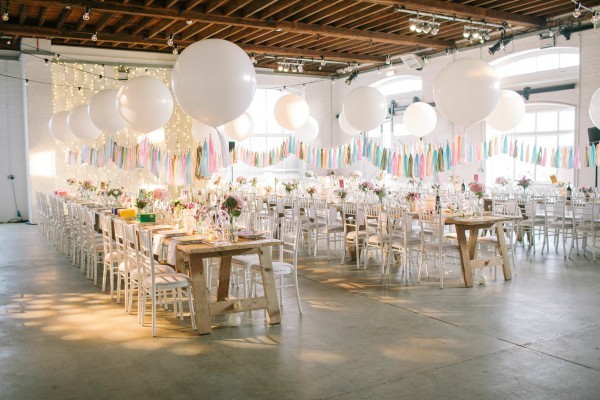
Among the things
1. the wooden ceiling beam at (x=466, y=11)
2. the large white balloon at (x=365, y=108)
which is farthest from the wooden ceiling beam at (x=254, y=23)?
the large white balloon at (x=365, y=108)

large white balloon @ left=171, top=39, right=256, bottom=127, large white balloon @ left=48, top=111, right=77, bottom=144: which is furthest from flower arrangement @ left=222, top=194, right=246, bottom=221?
large white balloon @ left=48, top=111, right=77, bottom=144

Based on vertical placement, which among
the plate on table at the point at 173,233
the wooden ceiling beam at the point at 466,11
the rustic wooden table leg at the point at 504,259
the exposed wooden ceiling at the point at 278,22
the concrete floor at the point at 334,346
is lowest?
the concrete floor at the point at 334,346

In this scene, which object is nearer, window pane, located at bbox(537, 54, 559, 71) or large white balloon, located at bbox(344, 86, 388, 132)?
large white balloon, located at bbox(344, 86, 388, 132)

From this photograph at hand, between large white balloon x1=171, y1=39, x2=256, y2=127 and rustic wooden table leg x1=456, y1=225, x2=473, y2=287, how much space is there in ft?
11.0

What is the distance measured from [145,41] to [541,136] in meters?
9.35

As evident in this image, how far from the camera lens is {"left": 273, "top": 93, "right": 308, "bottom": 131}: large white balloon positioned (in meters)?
9.58

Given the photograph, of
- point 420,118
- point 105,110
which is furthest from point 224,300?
point 420,118

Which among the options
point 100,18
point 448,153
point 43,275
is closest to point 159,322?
point 43,275

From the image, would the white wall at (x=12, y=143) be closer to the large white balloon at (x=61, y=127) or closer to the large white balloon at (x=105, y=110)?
the large white balloon at (x=61, y=127)

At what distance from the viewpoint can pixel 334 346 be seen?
4711mm

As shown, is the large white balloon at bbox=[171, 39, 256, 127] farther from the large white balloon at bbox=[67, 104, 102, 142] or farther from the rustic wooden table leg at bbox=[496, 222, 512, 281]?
the large white balloon at bbox=[67, 104, 102, 142]

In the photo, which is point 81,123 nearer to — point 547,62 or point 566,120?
point 547,62

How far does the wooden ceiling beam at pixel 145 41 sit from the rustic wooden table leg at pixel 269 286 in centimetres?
853

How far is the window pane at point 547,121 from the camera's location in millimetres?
13305
